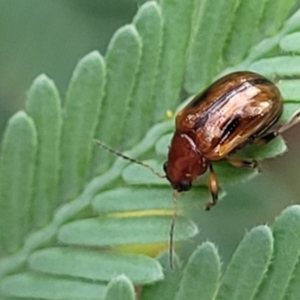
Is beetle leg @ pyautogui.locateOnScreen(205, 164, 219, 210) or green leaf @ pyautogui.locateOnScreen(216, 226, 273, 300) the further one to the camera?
beetle leg @ pyautogui.locateOnScreen(205, 164, 219, 210)

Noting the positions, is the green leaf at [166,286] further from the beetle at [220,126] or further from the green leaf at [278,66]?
the green leaf at [278,66]

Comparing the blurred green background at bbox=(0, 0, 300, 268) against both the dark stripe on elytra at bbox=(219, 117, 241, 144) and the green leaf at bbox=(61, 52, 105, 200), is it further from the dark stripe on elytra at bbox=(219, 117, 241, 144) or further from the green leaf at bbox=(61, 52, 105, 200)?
the green leaf at bbox=(61, 52, 105, 200)

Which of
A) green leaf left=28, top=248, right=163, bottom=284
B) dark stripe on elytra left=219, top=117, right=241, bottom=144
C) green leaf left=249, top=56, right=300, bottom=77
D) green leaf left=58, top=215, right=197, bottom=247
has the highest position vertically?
green leaf left=249, top=56, right=300, bottom=77

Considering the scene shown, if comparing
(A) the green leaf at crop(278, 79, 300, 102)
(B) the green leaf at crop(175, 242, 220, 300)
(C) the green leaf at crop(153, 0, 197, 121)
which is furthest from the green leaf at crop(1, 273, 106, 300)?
(A) the green leaf at crop(278, 79, 300, 102)

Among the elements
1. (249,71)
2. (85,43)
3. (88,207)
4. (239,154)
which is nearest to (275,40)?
(249,71)

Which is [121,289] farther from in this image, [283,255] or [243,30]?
[243,30]

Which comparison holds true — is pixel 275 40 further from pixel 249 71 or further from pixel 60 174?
pixel 60 174
